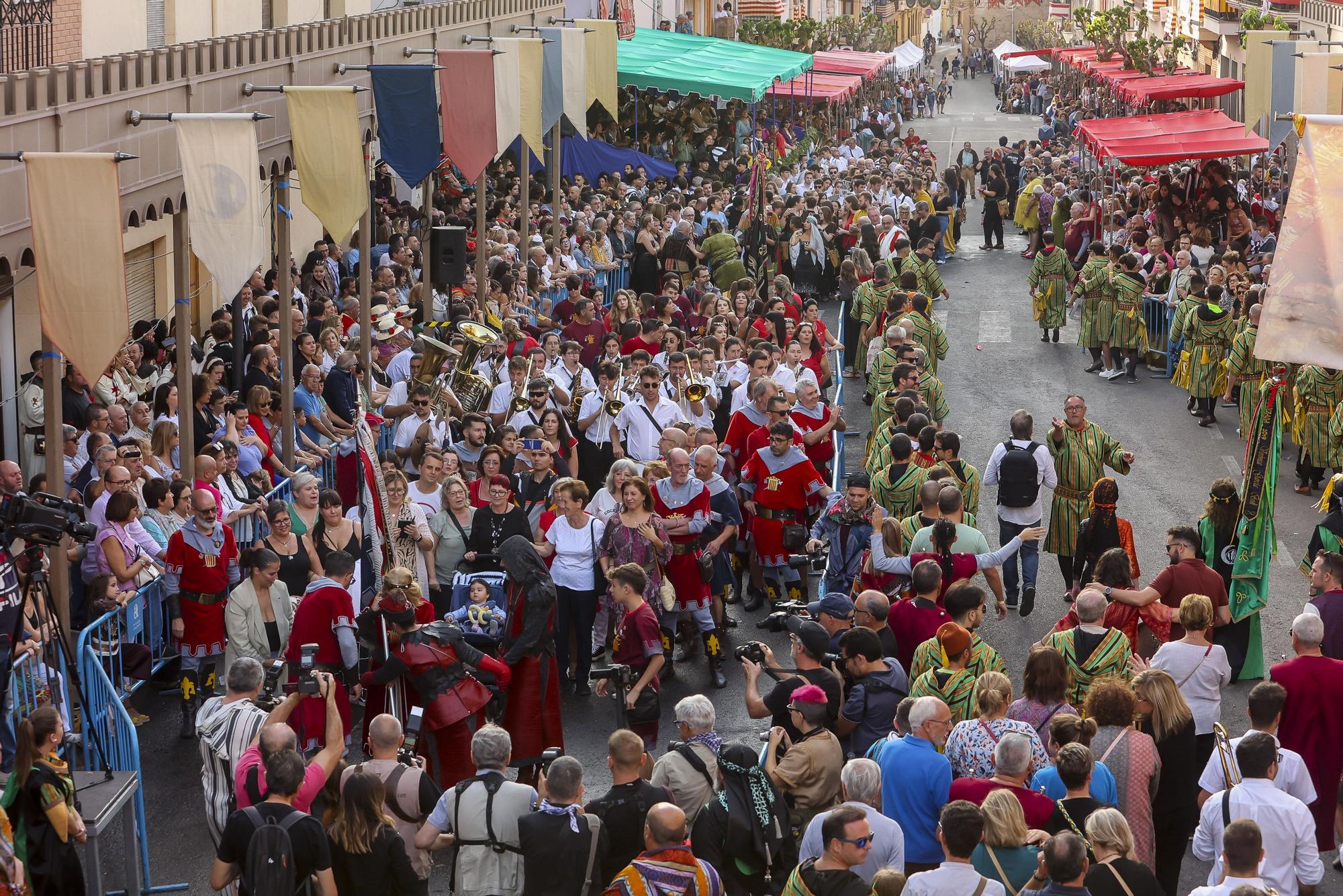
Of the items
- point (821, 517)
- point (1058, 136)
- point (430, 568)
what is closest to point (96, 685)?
point (430, 568)

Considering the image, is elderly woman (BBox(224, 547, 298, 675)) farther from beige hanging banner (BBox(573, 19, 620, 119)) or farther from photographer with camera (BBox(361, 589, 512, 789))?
beige hanging banner (BBox(573, 19, 620, 119))

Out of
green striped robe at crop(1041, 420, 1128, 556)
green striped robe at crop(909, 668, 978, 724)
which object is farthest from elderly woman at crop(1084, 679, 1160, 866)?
green striped robe at crop(1041, 420, 1128, 556)

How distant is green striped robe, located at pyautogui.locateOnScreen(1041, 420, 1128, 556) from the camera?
39.0 ft

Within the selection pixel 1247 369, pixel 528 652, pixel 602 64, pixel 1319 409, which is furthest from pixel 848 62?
pixel 528 652

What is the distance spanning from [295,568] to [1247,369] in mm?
9766

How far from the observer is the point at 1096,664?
8117 mm

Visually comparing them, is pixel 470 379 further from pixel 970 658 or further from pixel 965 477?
pixel 970 658

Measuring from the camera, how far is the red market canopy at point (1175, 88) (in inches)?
1190

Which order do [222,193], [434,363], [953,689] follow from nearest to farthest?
1. [953,689]
2. [222,193]
3. [434,363]

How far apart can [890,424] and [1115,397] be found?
25.0 feet

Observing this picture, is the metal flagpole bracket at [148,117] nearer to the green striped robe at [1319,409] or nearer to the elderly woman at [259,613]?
the elderly woman at [259,613]

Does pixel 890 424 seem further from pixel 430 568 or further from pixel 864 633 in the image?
pixel 864 633

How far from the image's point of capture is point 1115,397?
19.0 metres

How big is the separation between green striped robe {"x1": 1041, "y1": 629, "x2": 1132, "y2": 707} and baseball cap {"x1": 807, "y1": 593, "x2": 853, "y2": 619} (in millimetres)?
993
